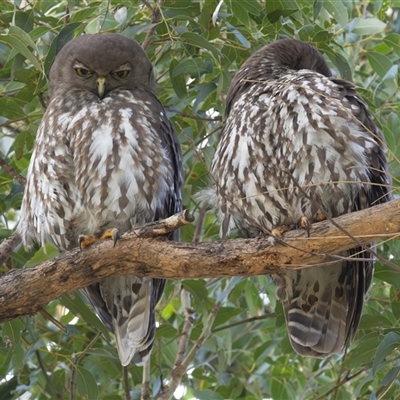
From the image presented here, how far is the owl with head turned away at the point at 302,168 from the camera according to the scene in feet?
14.0

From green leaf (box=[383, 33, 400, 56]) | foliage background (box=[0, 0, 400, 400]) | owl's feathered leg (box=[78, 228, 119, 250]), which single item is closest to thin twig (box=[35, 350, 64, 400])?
foliage background (box=[0, 0, 400, 400])

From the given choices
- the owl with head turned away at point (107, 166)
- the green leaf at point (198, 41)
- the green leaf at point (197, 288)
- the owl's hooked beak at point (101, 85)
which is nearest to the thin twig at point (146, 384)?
the owl with head turned away at point (107, 166)

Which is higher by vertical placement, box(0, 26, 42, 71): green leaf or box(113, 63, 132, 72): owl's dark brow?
box(0, 26, 42, 71): green leaf

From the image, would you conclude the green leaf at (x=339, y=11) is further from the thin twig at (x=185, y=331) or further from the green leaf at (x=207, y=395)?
the green leaf at (x=207, y=395)

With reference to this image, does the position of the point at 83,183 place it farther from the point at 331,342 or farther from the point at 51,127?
the point at 331,342

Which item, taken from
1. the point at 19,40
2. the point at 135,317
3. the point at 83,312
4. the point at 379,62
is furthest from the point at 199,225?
the point at 19,40

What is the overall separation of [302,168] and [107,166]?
91cm

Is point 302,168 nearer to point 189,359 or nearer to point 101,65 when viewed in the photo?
point 101,65

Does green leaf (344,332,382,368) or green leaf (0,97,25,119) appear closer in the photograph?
green leaf (344,332,382,368)

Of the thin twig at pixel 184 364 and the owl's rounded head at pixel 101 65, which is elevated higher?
the owl's rounded head at pixel 101 65

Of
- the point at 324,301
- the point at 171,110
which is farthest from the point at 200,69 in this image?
the point at 324,301

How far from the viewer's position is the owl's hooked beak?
15.6ft

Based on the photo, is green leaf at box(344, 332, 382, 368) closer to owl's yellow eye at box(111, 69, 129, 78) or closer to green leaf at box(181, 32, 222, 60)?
green leaf at box(181, 32, 222, 60)

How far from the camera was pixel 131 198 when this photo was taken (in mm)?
4516
